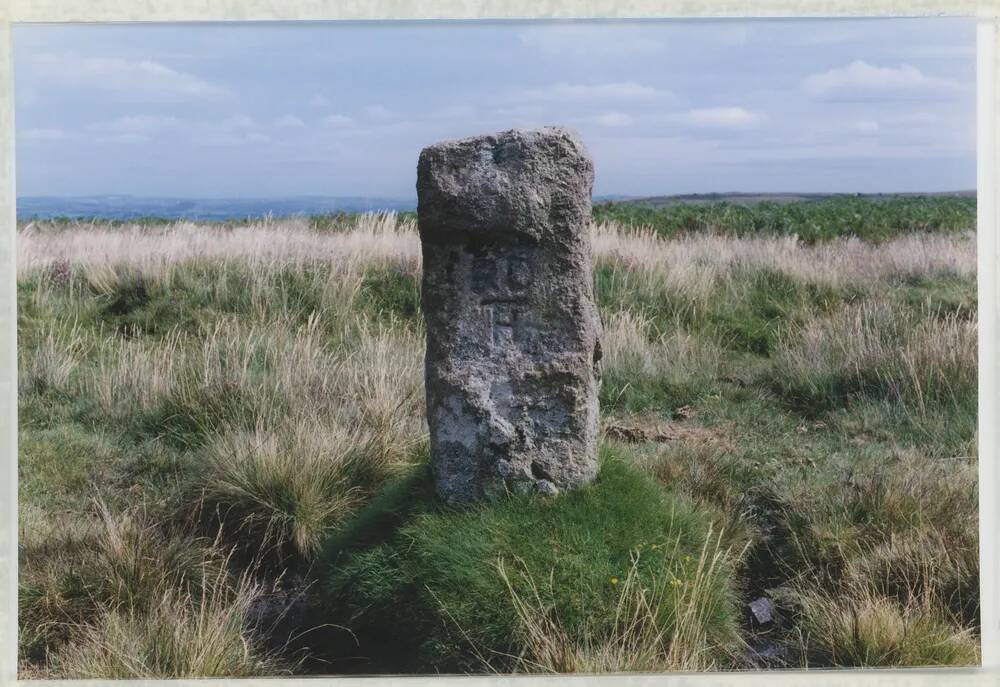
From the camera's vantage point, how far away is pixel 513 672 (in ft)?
12.8

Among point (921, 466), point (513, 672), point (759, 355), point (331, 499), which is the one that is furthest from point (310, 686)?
point (759, 355)

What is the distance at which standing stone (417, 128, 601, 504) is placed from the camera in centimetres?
420

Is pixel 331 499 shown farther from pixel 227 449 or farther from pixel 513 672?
pixel 513 672

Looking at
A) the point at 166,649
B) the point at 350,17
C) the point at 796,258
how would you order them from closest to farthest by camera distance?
the point at 166,649 < the point at 350,17 < the point at 796,258

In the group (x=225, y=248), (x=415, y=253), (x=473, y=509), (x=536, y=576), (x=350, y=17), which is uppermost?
(x=350, y=17)

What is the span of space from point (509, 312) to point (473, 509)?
0.85 metres

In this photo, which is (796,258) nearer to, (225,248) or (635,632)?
(225,248)

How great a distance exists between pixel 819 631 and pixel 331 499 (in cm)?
245

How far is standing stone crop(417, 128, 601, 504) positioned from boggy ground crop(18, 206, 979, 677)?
20 cm

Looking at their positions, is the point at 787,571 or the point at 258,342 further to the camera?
the point at 258,342

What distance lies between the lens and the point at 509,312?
431 centimetres

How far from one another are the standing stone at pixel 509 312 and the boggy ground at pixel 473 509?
0.20 metres

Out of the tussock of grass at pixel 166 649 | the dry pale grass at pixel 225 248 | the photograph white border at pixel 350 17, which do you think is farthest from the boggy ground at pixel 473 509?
the dry pale grass at pixel 225 248

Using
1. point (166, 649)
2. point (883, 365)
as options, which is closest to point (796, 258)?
point (883, 365)
